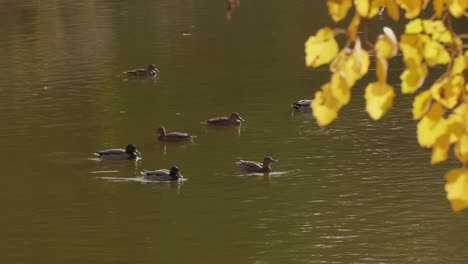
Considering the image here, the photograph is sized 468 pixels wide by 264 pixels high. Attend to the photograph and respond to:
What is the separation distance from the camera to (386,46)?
3.68 meters

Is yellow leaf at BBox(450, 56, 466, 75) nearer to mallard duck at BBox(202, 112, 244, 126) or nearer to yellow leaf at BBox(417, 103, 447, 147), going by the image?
yellow leaf at BBox(417, 103, 447, 147)

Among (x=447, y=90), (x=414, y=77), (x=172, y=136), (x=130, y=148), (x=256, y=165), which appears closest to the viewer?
(x=414, y=77)

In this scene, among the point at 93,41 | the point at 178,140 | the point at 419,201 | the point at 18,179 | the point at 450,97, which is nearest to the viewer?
the point at 450,97

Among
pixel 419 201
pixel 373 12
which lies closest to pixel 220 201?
pixel 419 201

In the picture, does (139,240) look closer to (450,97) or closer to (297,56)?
(450,97)

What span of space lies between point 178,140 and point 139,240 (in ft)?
25.0

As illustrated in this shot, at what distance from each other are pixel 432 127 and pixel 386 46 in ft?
1.46

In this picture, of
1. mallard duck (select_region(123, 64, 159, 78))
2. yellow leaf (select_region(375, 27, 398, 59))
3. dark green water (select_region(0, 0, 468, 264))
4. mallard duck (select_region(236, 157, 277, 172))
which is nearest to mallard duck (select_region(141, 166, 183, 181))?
dark green water (select_region(0, 0, 468, 264))

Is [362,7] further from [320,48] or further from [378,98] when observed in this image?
[378,98]

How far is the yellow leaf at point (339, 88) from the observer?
12.4 ft

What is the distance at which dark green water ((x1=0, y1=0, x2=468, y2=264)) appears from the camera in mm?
18734

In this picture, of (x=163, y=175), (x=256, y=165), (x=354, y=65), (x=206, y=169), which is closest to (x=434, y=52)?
(x=354, y=65)

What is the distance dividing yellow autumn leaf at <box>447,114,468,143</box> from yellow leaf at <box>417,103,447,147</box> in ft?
0.09

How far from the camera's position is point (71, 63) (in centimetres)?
3981
